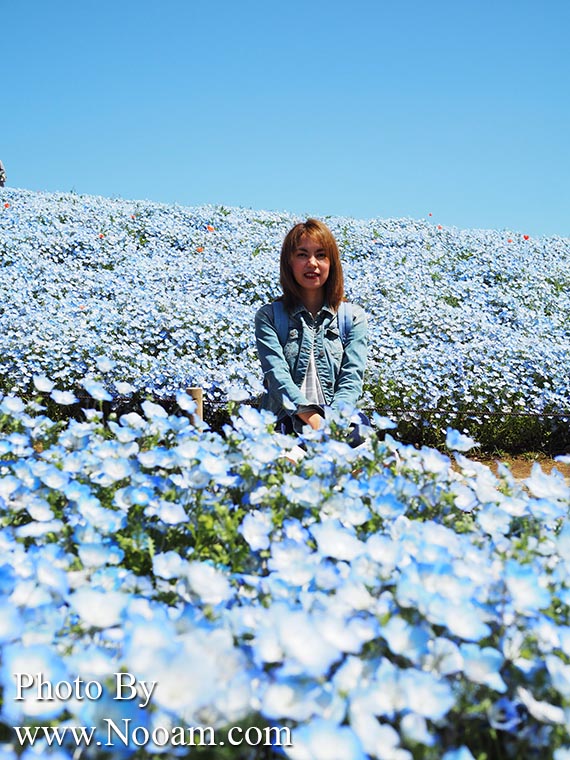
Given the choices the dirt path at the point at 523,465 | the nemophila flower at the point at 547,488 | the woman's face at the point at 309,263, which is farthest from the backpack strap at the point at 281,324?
the dirt path at the point at 523,465

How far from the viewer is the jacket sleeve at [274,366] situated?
119 inches

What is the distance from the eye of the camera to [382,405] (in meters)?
5.54

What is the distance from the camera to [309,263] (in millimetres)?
3262

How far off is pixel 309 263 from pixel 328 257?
0.41ft

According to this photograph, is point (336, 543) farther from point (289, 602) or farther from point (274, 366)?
point (274, 366)

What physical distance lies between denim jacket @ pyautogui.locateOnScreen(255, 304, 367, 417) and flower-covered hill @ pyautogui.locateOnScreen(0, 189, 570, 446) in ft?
0.61

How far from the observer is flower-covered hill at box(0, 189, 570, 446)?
5.76 m

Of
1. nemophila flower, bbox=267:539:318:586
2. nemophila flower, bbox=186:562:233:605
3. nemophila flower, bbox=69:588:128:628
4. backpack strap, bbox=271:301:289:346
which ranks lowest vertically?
nemophila flower, bbox=69:588:128:628

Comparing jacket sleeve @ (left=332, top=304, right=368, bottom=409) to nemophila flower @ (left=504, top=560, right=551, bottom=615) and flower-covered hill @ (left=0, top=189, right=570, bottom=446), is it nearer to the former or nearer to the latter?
flower-covered hill @ (left=0, top=189, right=570, bottom=446)

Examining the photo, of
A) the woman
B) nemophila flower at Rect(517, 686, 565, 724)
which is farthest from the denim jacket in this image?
nemophila flower at Rect(517, 686, 565, 724)

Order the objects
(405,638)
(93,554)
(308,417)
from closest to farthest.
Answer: (405,638) → (93,554) → (308,417)

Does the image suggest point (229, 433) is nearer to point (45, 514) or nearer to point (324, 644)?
point (45, 514)

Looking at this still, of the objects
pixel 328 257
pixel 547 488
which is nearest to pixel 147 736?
pixel 547 488

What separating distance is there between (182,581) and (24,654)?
38 cm
